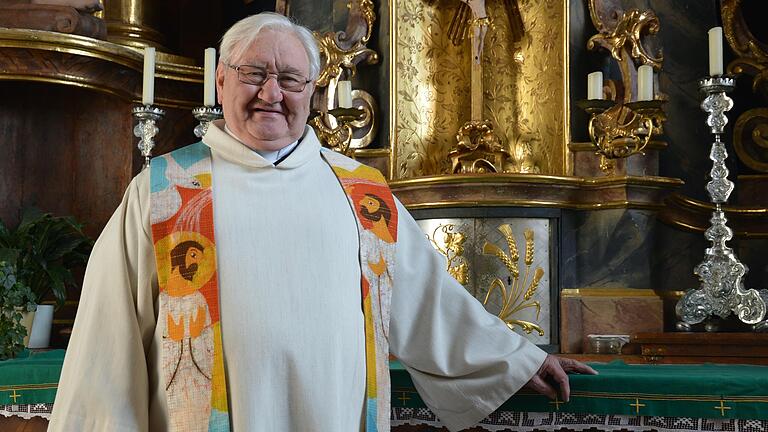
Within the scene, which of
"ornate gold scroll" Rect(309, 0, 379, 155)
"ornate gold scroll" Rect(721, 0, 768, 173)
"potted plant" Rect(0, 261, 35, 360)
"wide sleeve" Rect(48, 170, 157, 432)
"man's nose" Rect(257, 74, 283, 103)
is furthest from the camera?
"ornate gold scroll" Rect(309, 0, 379, 155)

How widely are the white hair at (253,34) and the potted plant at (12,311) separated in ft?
5.49

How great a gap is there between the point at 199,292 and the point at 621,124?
3.96 metres

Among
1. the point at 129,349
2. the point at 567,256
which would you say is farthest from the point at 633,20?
the point at 129,349

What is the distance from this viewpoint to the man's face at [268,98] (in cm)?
270

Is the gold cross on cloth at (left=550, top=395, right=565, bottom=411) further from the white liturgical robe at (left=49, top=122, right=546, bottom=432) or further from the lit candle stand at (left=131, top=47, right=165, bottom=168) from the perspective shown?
the lit candle stand at (left=131, top=47, right=165, bottom=168)

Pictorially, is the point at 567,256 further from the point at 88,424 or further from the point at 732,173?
the point at 88,424

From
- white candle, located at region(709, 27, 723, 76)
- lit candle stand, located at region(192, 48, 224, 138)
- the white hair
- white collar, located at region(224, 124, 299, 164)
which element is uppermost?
white candle, located at region(709, 27, 723, 76)

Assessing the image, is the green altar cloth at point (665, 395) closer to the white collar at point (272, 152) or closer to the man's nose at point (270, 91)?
the white collar at point (272, 152)

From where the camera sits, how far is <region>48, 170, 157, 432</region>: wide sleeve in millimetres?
2463

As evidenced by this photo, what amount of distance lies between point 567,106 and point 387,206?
139 inches

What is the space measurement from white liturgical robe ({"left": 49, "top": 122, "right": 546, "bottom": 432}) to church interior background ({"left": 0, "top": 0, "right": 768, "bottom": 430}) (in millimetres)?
2881

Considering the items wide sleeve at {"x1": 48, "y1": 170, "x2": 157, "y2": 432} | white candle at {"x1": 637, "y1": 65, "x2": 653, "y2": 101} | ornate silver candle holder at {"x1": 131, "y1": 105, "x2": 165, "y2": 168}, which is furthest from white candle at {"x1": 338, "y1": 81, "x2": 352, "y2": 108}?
wide sleeve at {"x1": 48, "y1": 170, "x2": 157, "y2": 432}

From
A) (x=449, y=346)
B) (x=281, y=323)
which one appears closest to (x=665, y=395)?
(x=449, y=346)

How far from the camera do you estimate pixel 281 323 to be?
8.45ft
